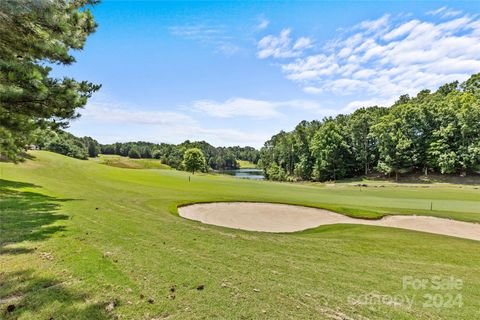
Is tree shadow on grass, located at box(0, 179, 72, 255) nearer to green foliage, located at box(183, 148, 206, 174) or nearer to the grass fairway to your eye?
the grass fairway

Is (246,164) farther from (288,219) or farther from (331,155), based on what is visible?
(288,219)

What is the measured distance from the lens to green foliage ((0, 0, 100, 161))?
14.2 ft

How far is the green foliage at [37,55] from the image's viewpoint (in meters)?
4.32

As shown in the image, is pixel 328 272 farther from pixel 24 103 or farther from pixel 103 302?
pixel 24 103

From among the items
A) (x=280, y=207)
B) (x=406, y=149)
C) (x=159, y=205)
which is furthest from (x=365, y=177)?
(x=159, y=205)

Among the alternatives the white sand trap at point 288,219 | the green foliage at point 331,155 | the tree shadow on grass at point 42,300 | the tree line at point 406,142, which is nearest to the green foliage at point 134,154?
the tree line at point 406,142

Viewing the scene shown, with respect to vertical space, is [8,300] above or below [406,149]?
below

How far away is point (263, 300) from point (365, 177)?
2233 inches

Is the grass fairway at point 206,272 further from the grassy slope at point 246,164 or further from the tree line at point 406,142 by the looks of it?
the grassy slope at point 246,164

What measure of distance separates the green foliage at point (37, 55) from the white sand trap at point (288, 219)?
944 centimetres

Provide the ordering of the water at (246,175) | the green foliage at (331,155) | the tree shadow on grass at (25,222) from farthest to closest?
the water at (246,175), the green foliage at (331,155), the tree shadow on grass at (25,222)

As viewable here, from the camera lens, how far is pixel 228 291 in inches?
171

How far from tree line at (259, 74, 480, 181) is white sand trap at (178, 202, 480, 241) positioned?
130ft

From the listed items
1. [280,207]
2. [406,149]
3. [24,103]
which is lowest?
[280,207]
